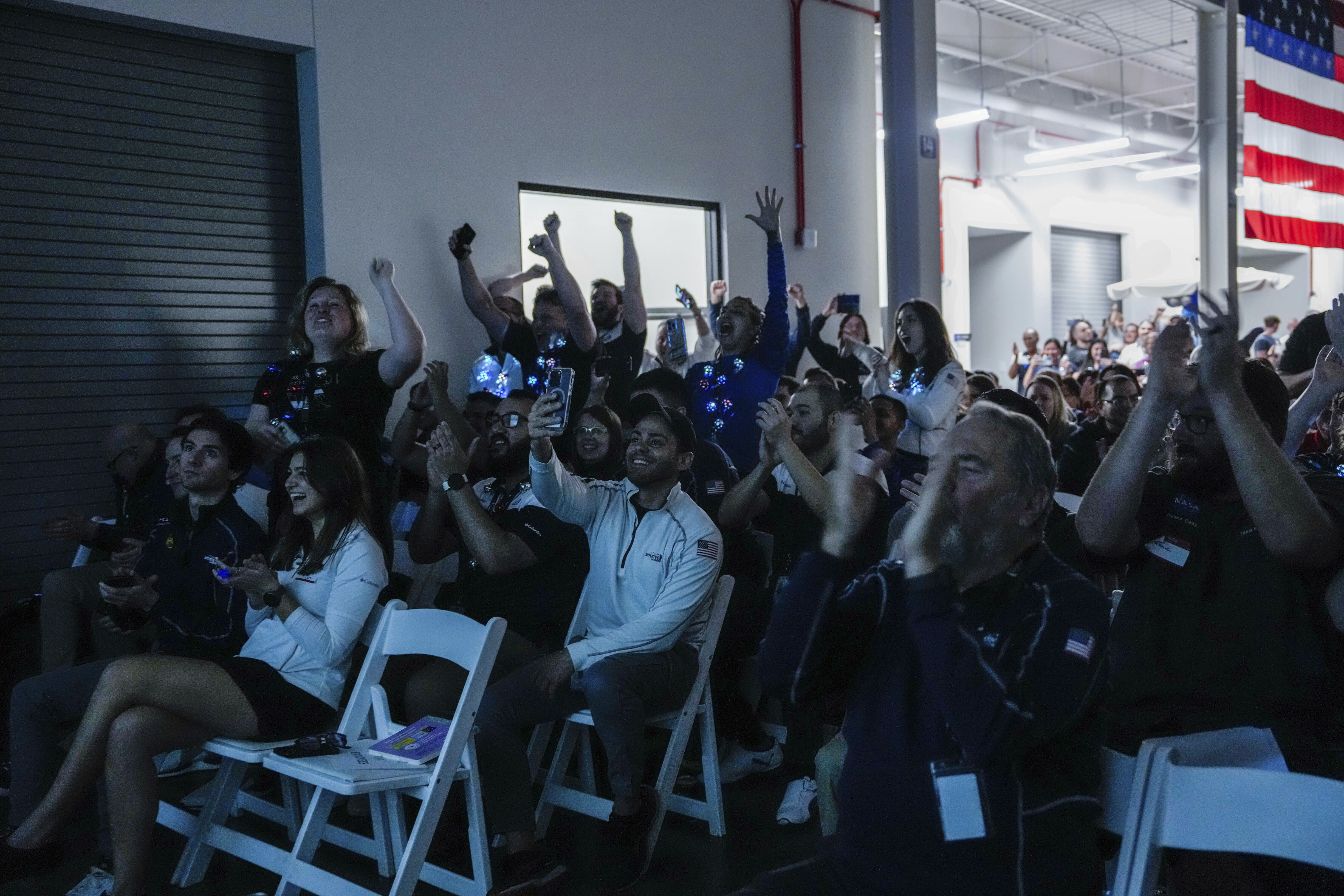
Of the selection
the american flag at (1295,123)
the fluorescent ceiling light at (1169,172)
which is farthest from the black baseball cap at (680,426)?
the fluorescent ceiling light at (1169,172)

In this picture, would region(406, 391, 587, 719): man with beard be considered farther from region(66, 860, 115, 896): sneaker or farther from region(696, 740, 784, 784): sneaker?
region(66, 860, 115, 896): sneaker

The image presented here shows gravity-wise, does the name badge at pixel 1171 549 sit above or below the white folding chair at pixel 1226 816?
above

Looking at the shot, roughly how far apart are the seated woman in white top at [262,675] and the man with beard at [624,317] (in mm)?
2122

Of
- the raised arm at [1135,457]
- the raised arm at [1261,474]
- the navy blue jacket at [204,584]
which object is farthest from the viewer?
the navy blue jacket at [204,584]

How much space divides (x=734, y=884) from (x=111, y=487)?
311 cm

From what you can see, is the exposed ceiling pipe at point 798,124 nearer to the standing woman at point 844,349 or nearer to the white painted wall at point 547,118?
the white painted wall at point 547,118

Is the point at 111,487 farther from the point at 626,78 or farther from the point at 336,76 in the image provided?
the point at 626,78

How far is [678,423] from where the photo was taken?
3.38m

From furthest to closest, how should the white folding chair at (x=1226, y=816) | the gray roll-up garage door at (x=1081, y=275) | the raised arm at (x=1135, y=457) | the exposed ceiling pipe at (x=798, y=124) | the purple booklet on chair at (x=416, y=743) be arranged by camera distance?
the gray roll-up garage door at (x=1081, y=275) < the exposed ceiling pipe at (x=798, y=124) < the purple booklet on chair at (x=416, y=743) < the raised arm at (x=1135, y=457) < the white folding chair at (x=1226, y=816)

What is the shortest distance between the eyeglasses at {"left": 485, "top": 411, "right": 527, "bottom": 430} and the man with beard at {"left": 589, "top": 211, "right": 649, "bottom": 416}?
4.29 ft

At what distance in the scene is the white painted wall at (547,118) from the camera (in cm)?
505

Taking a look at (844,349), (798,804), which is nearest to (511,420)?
(798,804)

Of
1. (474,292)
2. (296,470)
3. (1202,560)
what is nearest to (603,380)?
(474,292)

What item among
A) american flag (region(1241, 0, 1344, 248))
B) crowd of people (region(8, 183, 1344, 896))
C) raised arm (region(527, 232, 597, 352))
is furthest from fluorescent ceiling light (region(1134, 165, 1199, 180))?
raised arm (region(527, 232, 597, 352))
